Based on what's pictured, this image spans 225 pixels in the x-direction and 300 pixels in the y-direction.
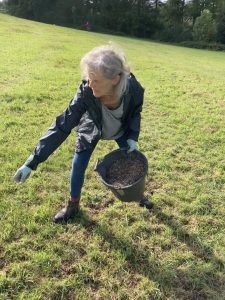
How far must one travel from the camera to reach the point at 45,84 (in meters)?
9.12

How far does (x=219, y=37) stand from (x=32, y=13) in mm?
24084

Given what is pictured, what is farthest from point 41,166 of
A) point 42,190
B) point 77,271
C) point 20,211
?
point 77,271

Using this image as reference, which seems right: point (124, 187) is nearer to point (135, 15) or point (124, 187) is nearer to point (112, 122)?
point (112, 122)

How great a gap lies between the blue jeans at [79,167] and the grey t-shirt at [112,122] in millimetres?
152

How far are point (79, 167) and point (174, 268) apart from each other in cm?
123

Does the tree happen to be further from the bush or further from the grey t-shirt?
the grey t-shirt

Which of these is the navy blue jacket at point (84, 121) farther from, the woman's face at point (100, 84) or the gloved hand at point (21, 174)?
the woman's face at point (100, 84)

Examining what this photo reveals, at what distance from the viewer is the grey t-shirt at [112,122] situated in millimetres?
3606

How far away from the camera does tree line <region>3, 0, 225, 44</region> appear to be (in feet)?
167

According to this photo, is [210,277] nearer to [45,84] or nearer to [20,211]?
[20,211]

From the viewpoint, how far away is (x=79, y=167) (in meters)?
3.84

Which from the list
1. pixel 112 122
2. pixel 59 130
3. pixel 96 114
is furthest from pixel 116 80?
pixel 59 130

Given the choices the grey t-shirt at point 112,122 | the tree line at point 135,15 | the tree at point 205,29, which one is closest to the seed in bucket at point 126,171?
the grey t-shirt at point 112,122

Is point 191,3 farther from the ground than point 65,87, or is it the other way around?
point 191,3
